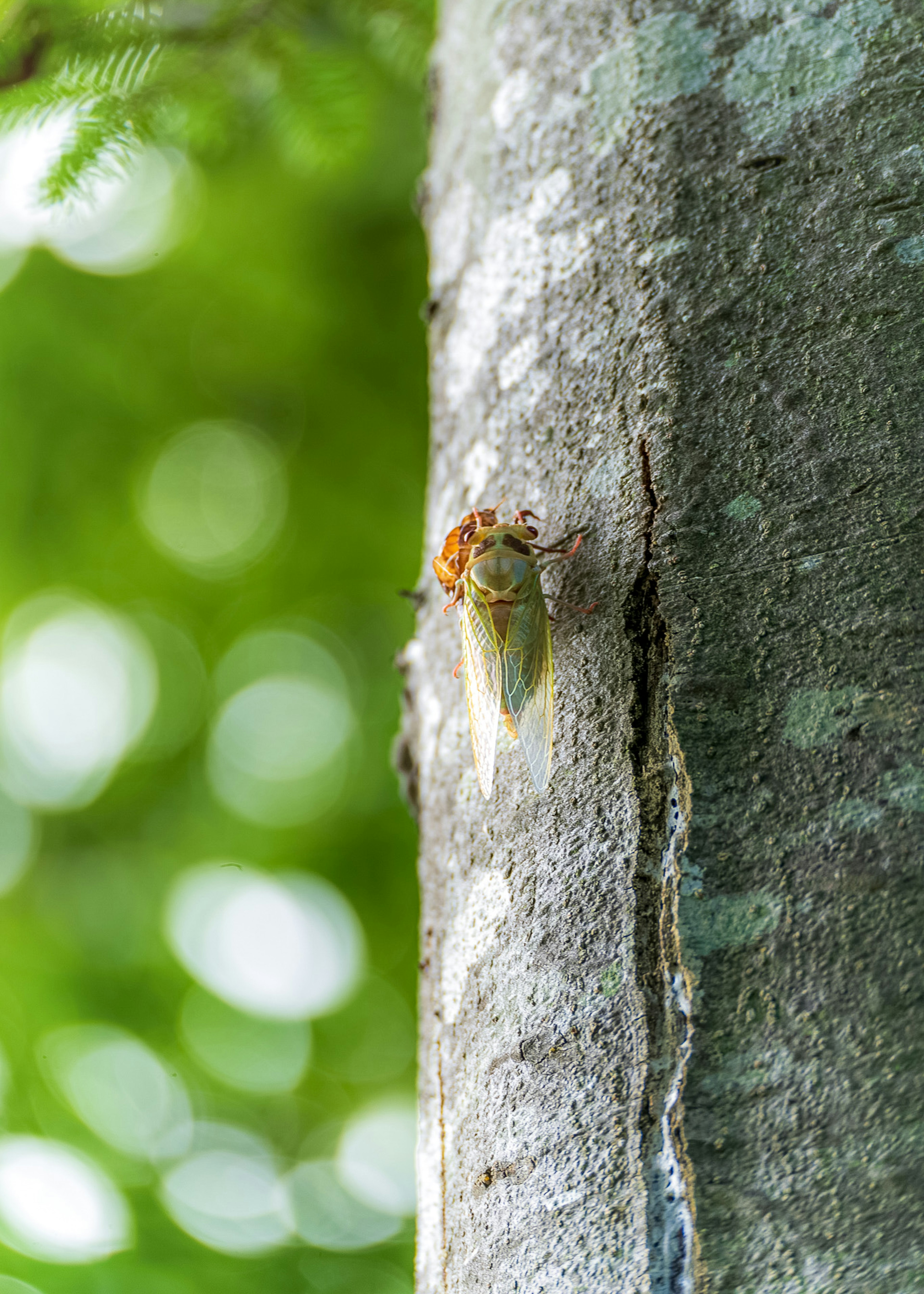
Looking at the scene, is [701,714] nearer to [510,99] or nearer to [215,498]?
[510,99]

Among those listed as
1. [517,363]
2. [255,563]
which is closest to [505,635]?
Result: [517,363]

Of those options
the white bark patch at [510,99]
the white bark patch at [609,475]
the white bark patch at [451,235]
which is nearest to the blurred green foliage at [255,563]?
the white bark patch at [451,235]

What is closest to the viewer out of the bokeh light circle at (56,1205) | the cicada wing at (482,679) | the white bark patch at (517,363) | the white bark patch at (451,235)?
the cicada wing at (482,679)

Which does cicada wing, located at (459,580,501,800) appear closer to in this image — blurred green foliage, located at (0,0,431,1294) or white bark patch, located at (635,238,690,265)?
white bark patch, located at (635,238,690,265)

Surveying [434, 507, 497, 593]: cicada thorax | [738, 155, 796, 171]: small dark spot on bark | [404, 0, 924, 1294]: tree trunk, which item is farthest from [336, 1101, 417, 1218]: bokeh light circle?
[738, 155, 796, 171]: small dark spot on bark

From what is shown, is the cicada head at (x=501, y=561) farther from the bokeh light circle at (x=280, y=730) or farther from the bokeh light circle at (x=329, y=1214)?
the bokeh light circle at (x=329, y=1214)

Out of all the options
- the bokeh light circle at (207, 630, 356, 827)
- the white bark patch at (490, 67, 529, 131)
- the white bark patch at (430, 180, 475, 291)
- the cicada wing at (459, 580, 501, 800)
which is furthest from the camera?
the bokeh light circle at (207, 630, 356, 827)
